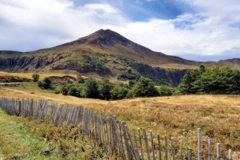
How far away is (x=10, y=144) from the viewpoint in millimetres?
9531

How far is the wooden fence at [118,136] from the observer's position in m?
6.20

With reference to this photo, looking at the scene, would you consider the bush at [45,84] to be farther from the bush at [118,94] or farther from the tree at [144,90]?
the tree at [144,90]

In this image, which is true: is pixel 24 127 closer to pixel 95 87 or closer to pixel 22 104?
pixel 22 104

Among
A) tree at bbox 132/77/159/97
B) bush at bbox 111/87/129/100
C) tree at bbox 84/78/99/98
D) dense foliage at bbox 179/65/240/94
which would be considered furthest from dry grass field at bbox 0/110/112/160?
bush at bbox 111/87/129/100

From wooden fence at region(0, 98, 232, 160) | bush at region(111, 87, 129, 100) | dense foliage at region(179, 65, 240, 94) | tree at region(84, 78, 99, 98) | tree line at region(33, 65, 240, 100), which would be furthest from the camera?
bush at region(111, 87, 129, 100)

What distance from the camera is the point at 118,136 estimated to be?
25.1ft

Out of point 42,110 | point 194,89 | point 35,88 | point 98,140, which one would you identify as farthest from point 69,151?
point 35,88

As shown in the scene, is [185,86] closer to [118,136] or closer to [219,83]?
[219,83]

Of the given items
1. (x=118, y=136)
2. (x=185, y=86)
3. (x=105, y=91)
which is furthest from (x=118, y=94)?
(x=118, y=136)

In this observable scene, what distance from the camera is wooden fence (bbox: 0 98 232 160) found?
20.3ft

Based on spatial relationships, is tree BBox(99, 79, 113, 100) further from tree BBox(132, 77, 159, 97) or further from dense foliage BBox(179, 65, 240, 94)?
dense foliage BBox(179, 65, 240, 94)

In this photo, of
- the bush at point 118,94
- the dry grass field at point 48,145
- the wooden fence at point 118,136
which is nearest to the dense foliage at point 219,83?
the bush at point 118,94

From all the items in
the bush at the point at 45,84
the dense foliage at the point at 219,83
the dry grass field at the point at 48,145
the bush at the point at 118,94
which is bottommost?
the bush at the point at 118,94

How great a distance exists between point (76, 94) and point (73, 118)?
262 ft
